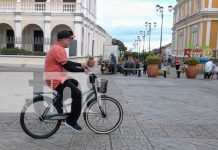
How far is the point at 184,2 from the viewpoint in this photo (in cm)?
6888

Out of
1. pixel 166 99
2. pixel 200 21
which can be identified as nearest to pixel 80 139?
pixel 166 99

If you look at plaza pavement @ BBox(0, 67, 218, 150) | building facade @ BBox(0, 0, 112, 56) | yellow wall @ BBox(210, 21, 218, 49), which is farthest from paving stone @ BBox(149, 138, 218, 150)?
yellow wall @ BBox(210, 21, 218, 49)

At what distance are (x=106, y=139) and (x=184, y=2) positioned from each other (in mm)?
64785

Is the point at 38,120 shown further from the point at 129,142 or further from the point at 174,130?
the point at 174,130

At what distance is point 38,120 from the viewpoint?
707cm

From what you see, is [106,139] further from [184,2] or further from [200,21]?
[184,2]

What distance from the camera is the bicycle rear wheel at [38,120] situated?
6.89 m

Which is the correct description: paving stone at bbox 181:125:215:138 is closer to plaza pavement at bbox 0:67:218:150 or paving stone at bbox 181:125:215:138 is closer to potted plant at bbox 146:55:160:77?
plaza pavement at bbox 0:67:218:150

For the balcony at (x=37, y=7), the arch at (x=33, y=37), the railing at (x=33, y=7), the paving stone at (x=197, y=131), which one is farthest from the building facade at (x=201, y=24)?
the paving stone at (x=197, y=131)

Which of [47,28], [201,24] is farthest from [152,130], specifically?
[201,24]

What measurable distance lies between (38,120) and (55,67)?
1.02m

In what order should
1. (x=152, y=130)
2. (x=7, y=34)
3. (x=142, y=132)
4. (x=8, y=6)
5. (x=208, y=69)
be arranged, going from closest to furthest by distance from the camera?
(x=142, y=132)
(x=152, y=130)
(x=208, y=69)
(x=8, y=6)
(x=7, y=34)

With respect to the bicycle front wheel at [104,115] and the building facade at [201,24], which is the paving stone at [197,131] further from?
the building facade at [201,24]

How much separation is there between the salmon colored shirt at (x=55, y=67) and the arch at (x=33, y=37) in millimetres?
32190
